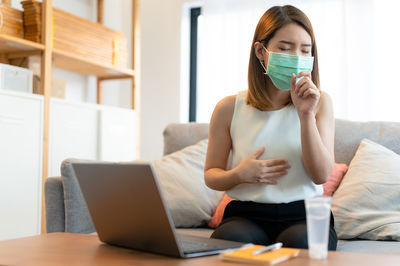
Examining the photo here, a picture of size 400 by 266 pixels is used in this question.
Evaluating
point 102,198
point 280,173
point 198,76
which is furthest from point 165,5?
point 102,198

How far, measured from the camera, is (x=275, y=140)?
130 cm

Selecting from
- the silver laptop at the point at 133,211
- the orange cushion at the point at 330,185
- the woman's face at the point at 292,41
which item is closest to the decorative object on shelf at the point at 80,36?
the orange cushion at the point at 330,185

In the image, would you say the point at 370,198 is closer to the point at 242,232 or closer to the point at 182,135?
the point at 242,232

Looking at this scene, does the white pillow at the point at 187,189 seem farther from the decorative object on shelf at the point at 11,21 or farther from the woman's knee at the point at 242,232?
the decorative object on shelf at the point at 11,21

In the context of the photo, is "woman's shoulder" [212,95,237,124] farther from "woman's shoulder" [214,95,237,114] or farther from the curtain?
the curtain

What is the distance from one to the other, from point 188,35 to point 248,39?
0.58m

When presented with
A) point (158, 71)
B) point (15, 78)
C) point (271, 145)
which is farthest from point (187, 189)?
point (158, 71)

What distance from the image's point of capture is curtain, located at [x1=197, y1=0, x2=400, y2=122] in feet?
9.76

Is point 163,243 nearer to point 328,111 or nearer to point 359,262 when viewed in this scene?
point 359,262

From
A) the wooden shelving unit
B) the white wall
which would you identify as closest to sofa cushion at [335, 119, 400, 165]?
the wooden shelving unit

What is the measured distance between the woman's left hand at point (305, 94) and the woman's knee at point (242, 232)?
304mm

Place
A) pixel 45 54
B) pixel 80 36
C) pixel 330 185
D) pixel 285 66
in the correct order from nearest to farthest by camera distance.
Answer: pixel 285 66
pixel 330 185
pixel 45 54
pixel 80 36

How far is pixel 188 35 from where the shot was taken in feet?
12.2

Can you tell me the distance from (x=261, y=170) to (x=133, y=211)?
0.46 metres
